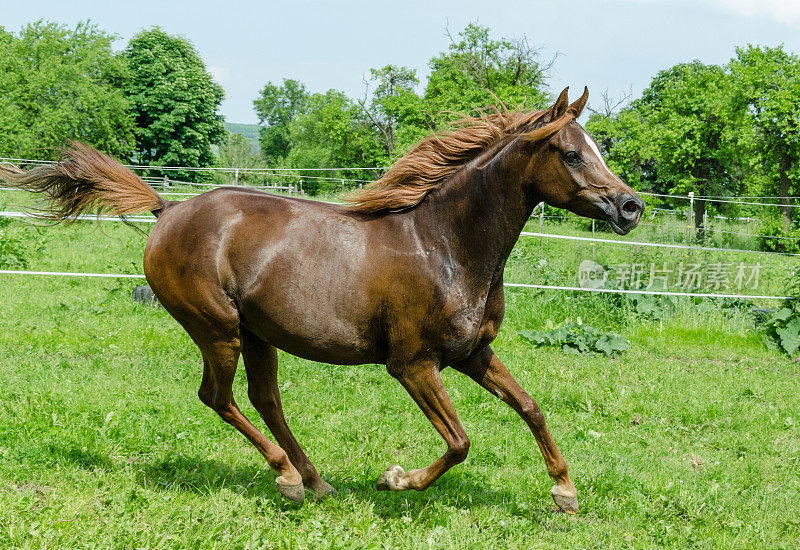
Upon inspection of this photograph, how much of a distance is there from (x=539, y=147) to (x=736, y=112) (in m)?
19.9

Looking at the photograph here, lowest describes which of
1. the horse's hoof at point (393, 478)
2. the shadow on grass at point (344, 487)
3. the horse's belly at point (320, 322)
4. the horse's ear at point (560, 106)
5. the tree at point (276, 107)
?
the shadow on grass at point (344, 487)

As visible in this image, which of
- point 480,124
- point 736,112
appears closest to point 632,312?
point 480,124

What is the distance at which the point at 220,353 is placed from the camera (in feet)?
12.1

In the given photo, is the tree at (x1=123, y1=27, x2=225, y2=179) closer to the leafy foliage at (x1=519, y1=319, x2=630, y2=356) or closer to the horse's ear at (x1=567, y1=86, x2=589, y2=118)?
the leafy foliage at (x1=519, y1=319, x2=630, y2=356)

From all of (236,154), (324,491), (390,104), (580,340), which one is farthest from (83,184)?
(236,154)

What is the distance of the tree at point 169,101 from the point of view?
4256cm

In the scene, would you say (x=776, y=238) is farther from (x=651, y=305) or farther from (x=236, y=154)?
(x=236, y=154)

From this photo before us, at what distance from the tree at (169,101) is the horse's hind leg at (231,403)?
4165 centimetres

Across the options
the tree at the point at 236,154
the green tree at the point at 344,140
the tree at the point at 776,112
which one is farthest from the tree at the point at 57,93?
the tree at the point at 776,112

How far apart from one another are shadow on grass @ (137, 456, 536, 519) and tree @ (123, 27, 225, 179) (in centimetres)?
4139

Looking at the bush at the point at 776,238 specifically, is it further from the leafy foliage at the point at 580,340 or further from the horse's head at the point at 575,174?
the horse's head at the point at 575,174

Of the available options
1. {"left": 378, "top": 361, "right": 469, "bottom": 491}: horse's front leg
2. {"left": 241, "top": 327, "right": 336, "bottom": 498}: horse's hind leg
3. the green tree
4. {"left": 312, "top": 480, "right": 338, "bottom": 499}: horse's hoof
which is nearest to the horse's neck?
{"left": 378, "top": 361, "right": 469, "bottom": 491}: horse's front leg

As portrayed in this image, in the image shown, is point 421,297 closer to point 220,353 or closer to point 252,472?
point 220,353

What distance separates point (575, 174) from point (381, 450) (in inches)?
98.7
